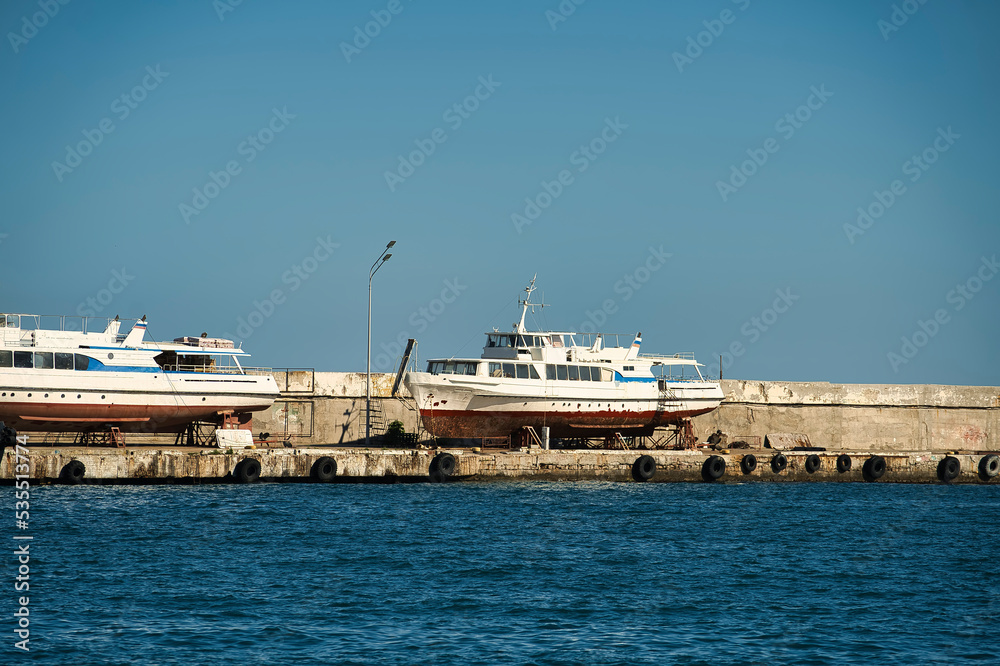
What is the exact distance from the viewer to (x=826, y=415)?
1919 inches

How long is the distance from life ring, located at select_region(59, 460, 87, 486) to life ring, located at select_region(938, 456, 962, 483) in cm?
3347

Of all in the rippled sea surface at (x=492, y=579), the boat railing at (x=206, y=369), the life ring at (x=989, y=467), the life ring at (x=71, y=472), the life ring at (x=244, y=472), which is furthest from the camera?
the life ring at (x=989, y=467)

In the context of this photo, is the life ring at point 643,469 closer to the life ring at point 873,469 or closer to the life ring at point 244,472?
the life ring at point 873,469

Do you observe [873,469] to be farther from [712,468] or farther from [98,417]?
[98,417]

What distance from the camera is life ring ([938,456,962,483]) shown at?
140 ft

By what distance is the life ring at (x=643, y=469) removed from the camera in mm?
38250

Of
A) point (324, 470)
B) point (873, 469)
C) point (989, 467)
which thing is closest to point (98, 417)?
point (324, 470)

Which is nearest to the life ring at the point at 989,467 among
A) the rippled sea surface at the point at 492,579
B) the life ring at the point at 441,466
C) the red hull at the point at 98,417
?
the rippled sea surface at the point at 492,579

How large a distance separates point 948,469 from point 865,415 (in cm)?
683

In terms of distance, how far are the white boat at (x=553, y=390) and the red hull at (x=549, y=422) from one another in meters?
0.04

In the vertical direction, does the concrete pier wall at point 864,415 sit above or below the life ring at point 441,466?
above

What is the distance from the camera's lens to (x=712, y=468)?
130ft

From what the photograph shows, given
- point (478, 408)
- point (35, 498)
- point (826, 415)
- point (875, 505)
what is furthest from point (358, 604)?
point (826, 415)

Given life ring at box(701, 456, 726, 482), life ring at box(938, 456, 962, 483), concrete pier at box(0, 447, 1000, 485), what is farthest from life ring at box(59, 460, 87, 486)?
life ring at box(938, 456, 962, 483)
